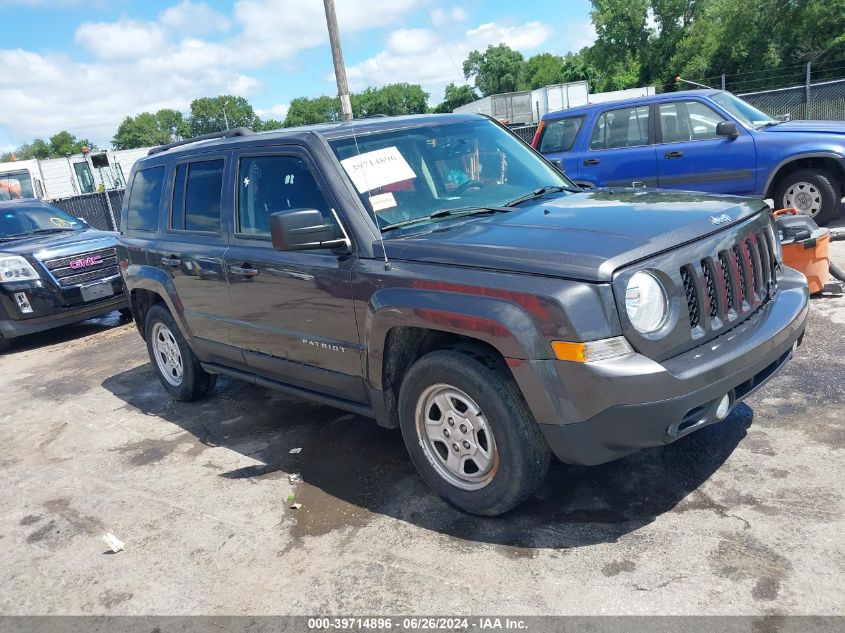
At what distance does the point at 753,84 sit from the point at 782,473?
83.8 feet

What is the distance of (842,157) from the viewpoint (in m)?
8.07

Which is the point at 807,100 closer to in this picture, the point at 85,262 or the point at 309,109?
the point at 85,262

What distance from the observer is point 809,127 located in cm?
848

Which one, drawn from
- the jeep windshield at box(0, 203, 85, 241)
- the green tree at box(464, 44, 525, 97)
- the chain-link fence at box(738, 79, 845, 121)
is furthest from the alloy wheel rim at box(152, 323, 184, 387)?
the green tree at box(464, 44, 525, 97)

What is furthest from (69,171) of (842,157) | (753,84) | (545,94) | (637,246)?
(637,246)

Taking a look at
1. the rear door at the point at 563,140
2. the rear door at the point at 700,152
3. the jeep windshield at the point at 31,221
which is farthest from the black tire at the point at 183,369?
the rear door at the point at 700,152

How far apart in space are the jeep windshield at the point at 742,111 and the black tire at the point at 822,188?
0.78 metres

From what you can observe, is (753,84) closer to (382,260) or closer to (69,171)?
(382,260)

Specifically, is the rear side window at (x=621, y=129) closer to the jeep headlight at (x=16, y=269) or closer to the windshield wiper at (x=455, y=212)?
the windshield wiper at (x=455, y=212)

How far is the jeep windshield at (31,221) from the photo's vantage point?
9.73 meters

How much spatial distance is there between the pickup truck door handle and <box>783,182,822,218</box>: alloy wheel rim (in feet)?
22.4

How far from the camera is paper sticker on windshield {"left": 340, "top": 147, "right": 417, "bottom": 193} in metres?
3.83

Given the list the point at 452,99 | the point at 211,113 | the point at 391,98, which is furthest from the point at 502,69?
the point at 211,113

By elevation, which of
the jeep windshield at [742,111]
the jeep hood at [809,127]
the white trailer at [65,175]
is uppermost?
the white trailer at [65,175]
